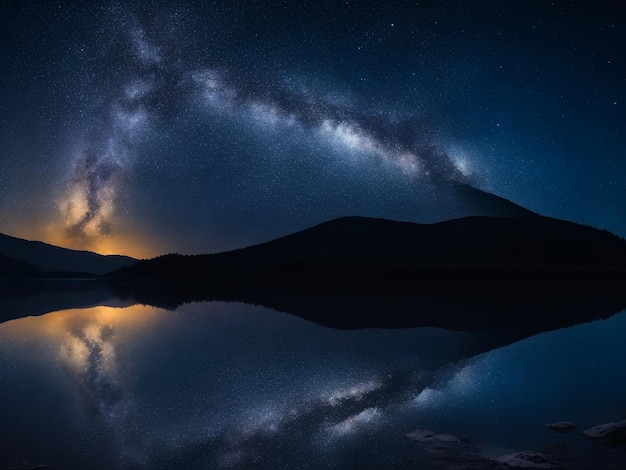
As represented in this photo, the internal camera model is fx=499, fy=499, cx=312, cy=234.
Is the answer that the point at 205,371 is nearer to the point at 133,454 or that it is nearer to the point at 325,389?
the point at 325,389

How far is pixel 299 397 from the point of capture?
36.0ft

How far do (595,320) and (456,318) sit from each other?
23.6ft

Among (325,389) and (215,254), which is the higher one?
(215,254)

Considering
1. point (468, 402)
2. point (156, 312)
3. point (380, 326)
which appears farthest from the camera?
point (156, 312)

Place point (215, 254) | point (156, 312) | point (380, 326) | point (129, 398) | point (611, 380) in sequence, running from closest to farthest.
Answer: point (129, 398) → point (611, 380) → point (380, 326) → point (156, 312) → point (215, 254)

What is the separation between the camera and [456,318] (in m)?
26.1

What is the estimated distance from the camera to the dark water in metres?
7.70

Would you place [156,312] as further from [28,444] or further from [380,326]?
[28,444]

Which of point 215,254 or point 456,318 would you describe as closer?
point 456,318

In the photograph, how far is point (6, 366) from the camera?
48.6 feet

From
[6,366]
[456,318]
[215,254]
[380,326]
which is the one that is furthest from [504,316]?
[215,254]

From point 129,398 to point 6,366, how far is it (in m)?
6.13

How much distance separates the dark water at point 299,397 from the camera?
7.70m

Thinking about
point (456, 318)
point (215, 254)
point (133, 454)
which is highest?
point (215, 254)
